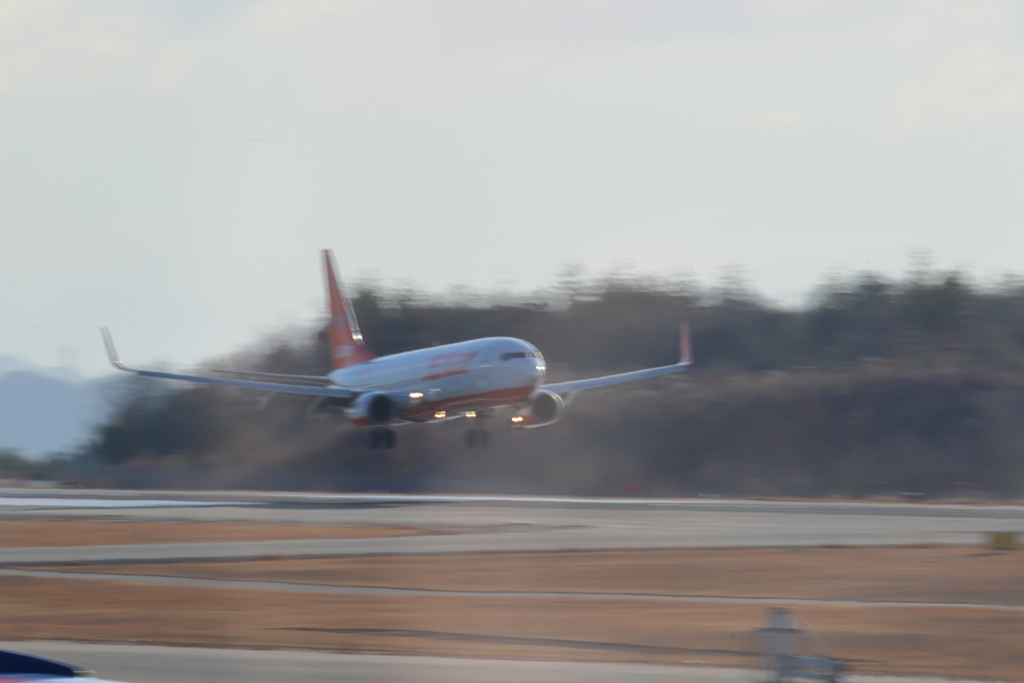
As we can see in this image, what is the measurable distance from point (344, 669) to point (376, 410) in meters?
32.1

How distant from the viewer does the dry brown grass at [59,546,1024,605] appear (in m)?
21.2

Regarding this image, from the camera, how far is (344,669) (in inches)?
536

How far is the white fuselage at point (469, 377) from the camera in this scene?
4231 centimetres

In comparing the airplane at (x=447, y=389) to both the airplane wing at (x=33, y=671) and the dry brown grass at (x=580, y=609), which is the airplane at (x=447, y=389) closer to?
the dry brown grass at (x=580, y=609)

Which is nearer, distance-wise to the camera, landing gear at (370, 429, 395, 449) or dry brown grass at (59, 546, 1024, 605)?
dry brown grass at (59, 546, 1024, 605)

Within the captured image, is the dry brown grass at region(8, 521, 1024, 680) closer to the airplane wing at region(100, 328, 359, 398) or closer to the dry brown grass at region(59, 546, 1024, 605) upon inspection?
the dry brown grass at region(59, 546, 1024, 605)

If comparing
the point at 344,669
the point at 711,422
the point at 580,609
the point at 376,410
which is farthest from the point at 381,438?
the point at 344,669

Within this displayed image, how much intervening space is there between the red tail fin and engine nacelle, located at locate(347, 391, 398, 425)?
28.5ft

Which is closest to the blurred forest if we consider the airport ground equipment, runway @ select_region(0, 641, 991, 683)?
runway @ select_region(0, 641, 991, 683)

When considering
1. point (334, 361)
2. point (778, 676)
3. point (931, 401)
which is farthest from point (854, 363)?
point (778, 676)

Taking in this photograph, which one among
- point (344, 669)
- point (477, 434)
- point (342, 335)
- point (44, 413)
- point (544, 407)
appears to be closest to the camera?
point (344, 669)

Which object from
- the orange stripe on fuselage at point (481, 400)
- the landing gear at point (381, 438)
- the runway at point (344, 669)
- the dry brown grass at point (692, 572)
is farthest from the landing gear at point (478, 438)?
the runway at point (344, 669)

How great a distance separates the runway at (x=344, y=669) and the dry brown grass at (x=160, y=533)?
15.0m

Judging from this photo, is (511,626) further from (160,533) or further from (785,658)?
(160,533)
